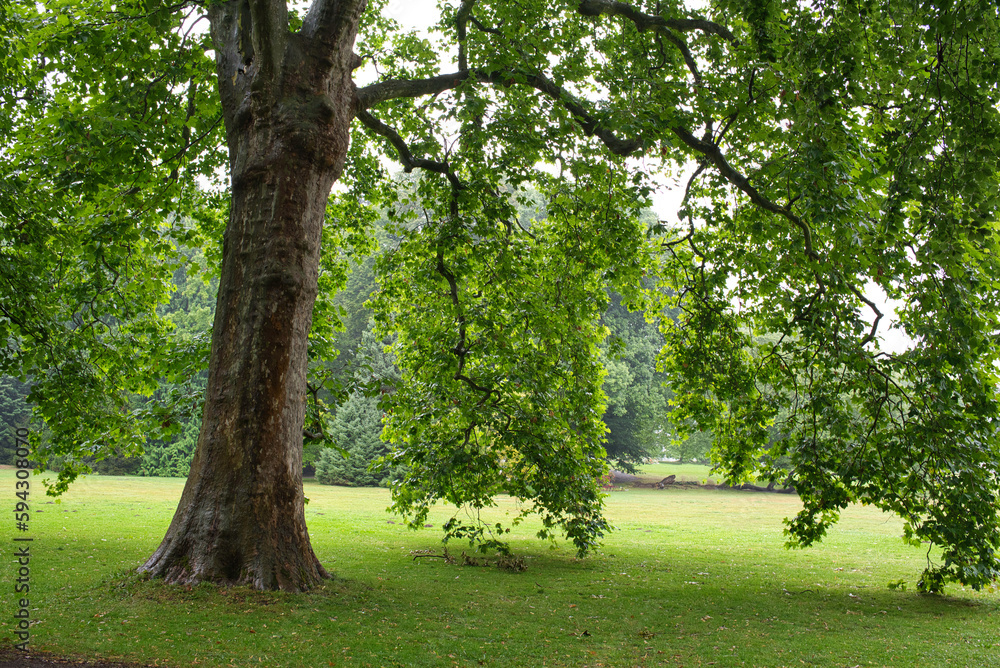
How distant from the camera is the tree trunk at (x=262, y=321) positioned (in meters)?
5.97

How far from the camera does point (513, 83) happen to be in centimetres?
977

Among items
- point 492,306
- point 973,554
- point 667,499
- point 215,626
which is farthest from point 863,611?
point 667,499

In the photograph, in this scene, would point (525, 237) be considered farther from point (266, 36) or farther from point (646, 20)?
point (266, 36)

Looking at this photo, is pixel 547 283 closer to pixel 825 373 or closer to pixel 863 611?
pixel 825 373

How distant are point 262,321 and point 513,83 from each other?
18.2 feet

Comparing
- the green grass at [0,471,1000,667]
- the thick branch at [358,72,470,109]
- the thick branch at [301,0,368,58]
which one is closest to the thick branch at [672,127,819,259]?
the thick branch at [358,72,470,109]

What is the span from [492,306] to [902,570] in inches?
359

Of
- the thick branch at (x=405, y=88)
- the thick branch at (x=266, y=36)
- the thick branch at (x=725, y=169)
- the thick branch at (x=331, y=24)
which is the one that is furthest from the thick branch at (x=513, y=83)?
the thick branch at (x=266, y=36)

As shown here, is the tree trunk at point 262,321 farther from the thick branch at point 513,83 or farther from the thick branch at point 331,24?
the thick branch at point 513,83

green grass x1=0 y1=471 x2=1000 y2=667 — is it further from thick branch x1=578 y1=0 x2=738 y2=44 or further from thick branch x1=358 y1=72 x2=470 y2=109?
thick branch x1=578 y1=0 x2=738 y2=44

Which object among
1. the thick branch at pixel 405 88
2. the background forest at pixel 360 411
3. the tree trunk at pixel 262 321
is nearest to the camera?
the tree trunk at pixel 262 321

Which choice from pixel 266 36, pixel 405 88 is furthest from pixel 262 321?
pixel 405 88

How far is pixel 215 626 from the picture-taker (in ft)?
16.2

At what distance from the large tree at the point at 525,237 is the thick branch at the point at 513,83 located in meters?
0.08
